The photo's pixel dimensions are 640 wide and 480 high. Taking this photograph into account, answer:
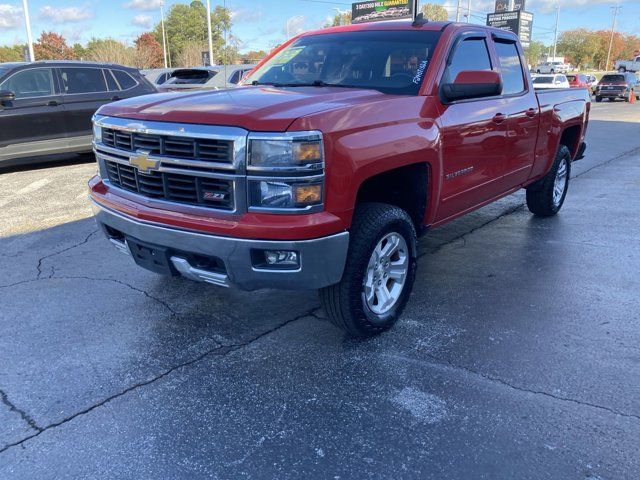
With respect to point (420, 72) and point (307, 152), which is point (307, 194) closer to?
point (307, 152)

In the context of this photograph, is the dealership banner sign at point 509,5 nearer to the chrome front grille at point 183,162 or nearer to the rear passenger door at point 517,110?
the rear passenger door at point 517,110

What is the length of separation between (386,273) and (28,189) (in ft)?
20.4

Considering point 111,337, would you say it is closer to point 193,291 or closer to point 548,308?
point 193,291

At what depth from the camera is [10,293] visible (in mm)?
4293

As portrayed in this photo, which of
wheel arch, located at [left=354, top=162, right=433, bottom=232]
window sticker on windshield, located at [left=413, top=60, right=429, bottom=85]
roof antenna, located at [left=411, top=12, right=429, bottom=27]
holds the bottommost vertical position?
wheel arch, located at [left=354, top=162, right=433, bottom=232]

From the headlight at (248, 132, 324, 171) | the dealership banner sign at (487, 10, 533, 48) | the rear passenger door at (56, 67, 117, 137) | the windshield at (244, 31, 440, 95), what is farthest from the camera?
the dealership banner sign at (487, 10, 533, 48)

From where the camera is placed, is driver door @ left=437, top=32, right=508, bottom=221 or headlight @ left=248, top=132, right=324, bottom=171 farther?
driver door @ left=437, top=32, right=508, bottom=221

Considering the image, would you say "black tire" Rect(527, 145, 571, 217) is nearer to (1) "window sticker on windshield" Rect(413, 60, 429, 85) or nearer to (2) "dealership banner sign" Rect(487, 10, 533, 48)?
(1) "window sticker on windshield" Rect(413, 60, 429, 85)

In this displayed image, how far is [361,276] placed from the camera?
3.32m

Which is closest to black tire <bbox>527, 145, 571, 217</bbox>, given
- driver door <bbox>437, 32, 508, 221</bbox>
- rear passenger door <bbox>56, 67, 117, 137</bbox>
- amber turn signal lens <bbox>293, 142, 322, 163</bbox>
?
driver door <bbox>437, 32, 508, 221</bbox>

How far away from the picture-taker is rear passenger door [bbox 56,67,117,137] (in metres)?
9.16

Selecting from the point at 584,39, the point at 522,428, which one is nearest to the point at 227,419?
the point at 522,428

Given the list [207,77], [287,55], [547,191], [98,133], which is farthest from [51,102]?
[547,191]

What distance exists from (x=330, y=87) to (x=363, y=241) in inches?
52.1
